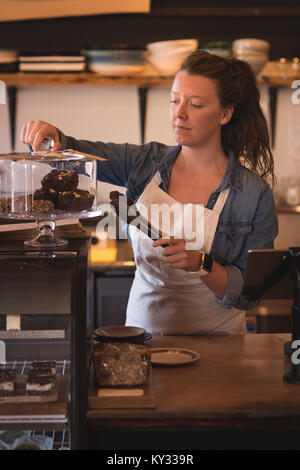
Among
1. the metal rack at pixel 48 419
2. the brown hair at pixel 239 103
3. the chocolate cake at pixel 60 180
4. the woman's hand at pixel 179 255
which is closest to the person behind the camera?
the metal rack at pixel 48 419

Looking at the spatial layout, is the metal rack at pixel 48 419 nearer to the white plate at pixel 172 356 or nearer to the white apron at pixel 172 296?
the white plate at pixel 172 356

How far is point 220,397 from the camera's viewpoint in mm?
1461

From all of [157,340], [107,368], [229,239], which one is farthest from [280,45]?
[107,368]

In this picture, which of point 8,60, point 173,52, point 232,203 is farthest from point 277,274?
point 8,60

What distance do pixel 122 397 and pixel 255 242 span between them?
88cm

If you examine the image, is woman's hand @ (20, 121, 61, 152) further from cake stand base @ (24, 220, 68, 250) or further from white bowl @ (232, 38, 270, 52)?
white bowl @ (232, 38, 270, 52)

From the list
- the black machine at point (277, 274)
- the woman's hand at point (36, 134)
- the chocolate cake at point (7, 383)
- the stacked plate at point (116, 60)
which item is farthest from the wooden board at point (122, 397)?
the stacked plate at point (116, 60)

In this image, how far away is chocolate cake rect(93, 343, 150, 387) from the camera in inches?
58.0

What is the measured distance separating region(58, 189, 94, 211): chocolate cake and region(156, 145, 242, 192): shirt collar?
32.6 inches

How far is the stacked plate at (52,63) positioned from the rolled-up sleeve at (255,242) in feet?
5.45

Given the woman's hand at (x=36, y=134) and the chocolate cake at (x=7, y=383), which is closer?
the chocolate cake at (x=7, y=383)

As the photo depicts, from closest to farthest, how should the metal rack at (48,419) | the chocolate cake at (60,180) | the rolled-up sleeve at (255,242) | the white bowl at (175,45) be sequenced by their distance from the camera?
the metal rack at (48,419) → the chocolate cake at (60,180) → the rolled-up sleeve at (255,242) → the white bowl at (175,45)

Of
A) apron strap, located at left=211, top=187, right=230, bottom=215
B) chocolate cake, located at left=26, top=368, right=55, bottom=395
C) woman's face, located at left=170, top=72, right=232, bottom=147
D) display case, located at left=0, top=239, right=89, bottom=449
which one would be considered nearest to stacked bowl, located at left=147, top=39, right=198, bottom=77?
woman's face, located at left=170, top=72, right=232, bottom=147

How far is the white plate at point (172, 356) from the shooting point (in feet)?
5.49
